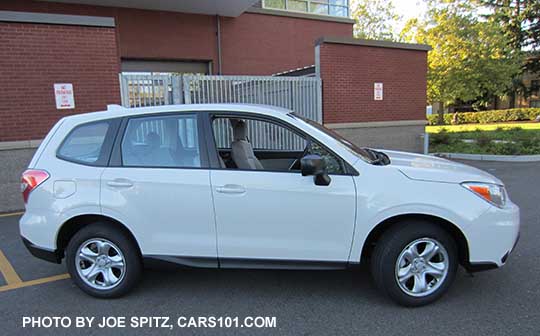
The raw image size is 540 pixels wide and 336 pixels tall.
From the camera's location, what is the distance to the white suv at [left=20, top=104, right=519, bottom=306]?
3137 mm

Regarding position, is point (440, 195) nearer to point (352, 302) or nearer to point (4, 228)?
point (352, 302)

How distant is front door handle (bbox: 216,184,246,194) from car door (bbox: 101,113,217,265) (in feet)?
0.35

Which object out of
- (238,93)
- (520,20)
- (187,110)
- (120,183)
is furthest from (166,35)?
(520,20)

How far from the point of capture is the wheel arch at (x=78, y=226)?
3.44m

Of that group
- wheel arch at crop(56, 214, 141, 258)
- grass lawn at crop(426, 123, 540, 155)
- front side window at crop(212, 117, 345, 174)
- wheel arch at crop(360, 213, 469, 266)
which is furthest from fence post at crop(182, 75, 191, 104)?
grass lawn at crop(426, 123, 540, 155)

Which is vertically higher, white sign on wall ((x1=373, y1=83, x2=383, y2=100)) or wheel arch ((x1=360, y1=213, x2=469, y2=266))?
white sign on wall ((x1=373, y1=83, x2=383, y2=100))

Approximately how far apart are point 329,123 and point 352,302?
7421mm

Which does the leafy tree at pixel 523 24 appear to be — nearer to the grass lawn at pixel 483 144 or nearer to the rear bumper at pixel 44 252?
the grass lawn at pixel 483 144

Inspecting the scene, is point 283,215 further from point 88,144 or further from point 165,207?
point 88,144

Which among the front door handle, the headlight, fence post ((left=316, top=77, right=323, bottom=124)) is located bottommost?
the headlight

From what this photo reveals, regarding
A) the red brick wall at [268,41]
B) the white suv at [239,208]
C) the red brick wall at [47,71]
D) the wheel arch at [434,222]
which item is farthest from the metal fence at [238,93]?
the red brick wall at [268,41]

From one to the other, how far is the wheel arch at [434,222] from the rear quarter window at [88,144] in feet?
8.11

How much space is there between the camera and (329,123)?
10.3 metres

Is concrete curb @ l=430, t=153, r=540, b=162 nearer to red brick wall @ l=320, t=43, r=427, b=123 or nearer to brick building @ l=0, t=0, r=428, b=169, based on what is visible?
brick building @ l=0, t=0, r=428, b=169
